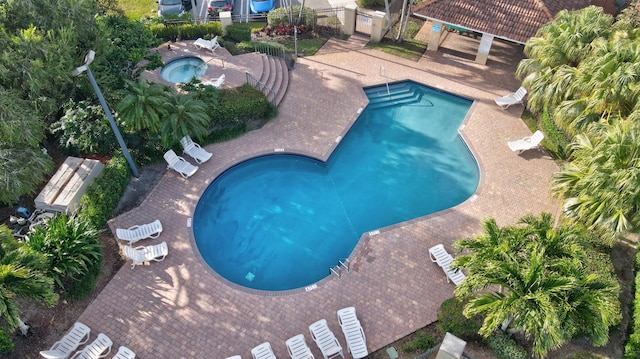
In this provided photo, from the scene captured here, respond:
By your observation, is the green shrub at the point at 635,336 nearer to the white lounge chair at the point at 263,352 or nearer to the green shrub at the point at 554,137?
the green shrub at the point at 554,137

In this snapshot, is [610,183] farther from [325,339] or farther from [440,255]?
[325,339]

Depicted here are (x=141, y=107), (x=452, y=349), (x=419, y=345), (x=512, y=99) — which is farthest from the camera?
(x=512, y=99)

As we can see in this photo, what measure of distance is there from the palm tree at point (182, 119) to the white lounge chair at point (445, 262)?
41.2 ft

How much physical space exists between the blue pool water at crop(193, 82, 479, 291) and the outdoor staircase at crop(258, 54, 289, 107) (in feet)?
16.8

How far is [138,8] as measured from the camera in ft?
116

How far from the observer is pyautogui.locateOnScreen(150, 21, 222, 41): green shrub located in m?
30.2

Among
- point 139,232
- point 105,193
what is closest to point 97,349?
point 139,232

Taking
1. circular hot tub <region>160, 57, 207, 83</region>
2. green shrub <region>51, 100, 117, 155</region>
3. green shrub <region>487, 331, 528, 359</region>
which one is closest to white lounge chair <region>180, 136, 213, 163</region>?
green shrub <region>51, 100, 117, 155</region>

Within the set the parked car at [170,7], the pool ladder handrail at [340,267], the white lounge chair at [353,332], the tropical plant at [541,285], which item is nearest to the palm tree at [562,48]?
the tropical plant at [541,285]

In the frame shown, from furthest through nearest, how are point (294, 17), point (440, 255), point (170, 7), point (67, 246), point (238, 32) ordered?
point (170, 7) < point (294, 17) < point (238, 32) < point (440, 255) < point (67, 246)

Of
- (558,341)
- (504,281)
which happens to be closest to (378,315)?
(504,281)

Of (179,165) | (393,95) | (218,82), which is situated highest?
(218,82)

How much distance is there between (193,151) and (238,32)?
1170 cm

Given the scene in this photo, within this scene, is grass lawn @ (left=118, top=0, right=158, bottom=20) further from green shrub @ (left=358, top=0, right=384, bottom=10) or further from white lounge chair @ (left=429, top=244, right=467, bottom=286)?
white lounge chair @ (left=429, top=244, right=467, bottom=286)
